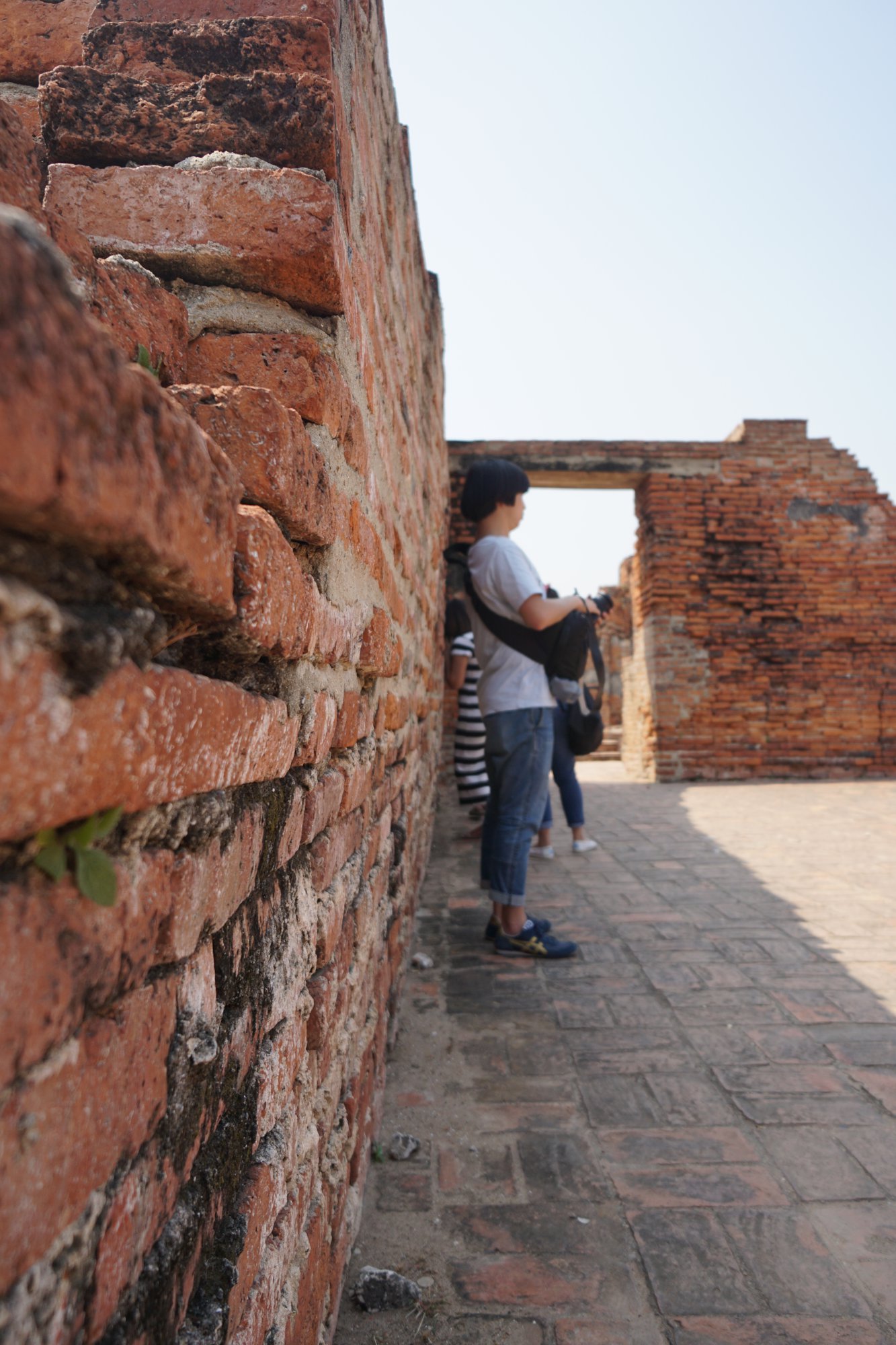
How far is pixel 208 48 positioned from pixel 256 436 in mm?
706

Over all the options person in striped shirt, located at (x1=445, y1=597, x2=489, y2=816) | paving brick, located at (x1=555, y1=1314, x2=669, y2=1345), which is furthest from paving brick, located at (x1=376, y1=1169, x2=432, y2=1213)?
person in striped shirt, located at (x1=445, y1=597, x2=489, y2=816)

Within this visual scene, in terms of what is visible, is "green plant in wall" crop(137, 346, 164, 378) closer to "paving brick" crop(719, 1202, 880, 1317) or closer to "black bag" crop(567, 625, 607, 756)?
"paving brick" crop(719, 1202, 880, 1317)

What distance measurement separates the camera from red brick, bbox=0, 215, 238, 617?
1.24 ft

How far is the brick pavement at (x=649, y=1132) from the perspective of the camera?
4.64 ft

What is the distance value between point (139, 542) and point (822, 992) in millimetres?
2950

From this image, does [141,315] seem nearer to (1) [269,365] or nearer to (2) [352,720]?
(1) [269,365]

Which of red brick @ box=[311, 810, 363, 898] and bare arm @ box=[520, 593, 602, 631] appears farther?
bare arm @ box=[520, 593, 602, 631]

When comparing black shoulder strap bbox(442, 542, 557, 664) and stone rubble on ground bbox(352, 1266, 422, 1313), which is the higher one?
black shoulder strap bbox(442, 542, 557, 664)

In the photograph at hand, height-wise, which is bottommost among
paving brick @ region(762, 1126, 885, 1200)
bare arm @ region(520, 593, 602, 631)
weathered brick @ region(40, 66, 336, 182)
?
paving brick @ region(762, 1126, 885, 1200)

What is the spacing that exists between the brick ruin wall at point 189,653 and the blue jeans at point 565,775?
299cm

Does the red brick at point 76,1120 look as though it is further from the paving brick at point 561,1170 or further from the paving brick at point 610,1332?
the paving brick at point 561,1170

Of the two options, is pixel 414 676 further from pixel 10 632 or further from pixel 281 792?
pixel 10 632

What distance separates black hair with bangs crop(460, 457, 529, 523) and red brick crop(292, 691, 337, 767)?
219cm

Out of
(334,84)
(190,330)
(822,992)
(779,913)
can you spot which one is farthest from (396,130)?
(779,913)
